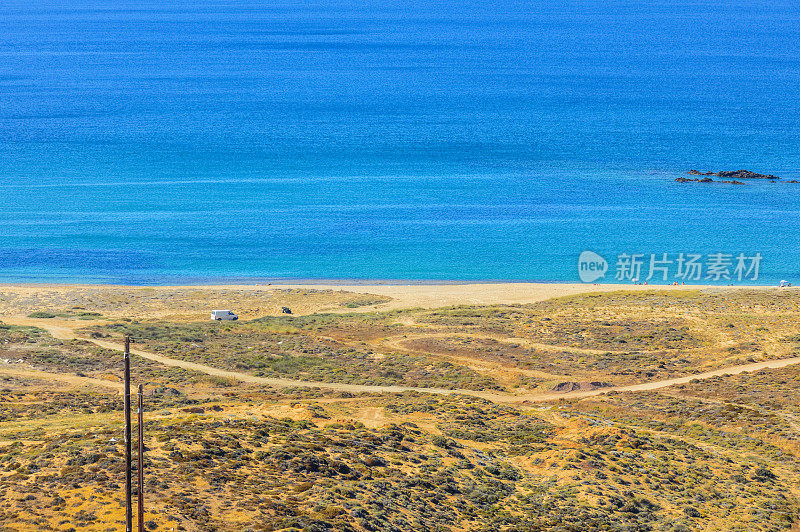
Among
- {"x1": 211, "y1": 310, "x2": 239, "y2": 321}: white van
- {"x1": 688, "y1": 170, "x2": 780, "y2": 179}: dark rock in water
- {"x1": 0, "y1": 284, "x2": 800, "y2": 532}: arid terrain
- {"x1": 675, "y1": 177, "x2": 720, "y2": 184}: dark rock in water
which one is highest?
{"x1": 688, "y1": 170, "x2": 780, "y2": 179}: dark rock in water

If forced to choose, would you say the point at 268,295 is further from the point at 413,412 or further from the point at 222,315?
the point at 413,412

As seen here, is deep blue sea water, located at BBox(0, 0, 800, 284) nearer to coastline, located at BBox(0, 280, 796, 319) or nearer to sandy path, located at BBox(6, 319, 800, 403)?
coastline, located at BBox(0, 280, 796, 319)

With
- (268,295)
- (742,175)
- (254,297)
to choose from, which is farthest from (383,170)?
(254,297)

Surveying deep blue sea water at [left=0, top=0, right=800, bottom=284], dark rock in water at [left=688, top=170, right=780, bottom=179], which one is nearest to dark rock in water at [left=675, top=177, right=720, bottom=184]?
deep blue sea water at [left=0, top=0, right=800, bottom=284]

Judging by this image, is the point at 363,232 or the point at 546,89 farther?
the point at 546,89

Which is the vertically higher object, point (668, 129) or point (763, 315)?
point (668, 129)

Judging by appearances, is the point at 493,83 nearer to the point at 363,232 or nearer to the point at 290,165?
the point at 290,165

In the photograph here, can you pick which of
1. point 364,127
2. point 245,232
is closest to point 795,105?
point 364,127

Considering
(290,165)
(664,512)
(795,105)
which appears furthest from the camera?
(795,105)
